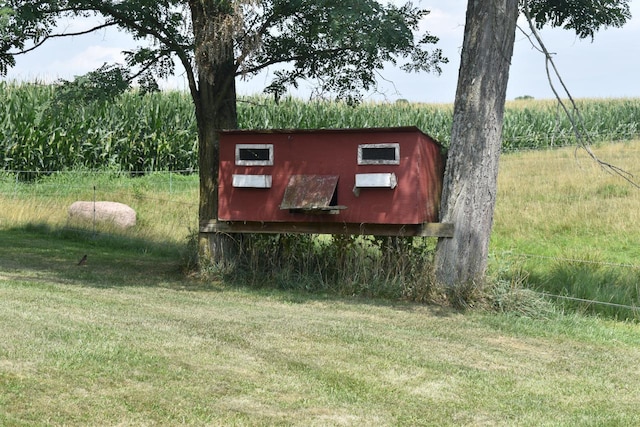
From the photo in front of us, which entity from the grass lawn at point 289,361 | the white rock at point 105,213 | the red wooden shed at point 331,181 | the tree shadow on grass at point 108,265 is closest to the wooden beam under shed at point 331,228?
the red wooden shed at point 331,181

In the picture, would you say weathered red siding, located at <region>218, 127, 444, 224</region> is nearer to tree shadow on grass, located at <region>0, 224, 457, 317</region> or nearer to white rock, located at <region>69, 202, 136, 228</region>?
tree shadow on grass, located at <region>0, 224, 457, 317</region>

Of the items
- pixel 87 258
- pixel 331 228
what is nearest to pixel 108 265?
pixel 87 258

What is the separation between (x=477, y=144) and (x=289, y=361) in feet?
18.5

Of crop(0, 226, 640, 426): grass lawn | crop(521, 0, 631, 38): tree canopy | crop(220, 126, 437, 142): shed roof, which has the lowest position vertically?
crop(0, 226, 640, 426): grass lawn

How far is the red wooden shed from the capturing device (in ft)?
41.9

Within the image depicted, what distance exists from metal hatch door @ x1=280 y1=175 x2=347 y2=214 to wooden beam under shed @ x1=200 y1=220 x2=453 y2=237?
35 cm

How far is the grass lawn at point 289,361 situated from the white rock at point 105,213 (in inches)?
342

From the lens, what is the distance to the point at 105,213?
21844 mm

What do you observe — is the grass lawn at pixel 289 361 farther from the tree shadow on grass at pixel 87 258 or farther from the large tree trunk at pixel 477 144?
the large tree trunk at pixel 477 144

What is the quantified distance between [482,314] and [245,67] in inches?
223

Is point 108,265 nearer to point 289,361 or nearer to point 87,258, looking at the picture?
point 87,258

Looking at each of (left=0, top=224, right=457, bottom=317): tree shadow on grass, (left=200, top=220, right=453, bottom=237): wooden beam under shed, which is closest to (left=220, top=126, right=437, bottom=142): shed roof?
(left=200, top=220, right=453, bottom=237): wooden beam under shed

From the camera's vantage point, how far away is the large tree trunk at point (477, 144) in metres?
12.8

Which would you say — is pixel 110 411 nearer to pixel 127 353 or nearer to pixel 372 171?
pixel 127 353
